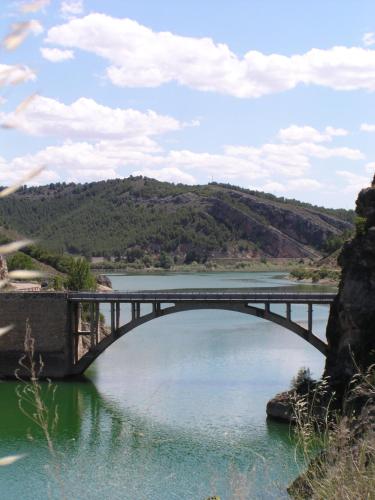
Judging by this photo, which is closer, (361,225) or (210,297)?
(361,225)

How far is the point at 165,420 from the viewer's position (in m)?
25.4

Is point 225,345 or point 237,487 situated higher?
point 237,487

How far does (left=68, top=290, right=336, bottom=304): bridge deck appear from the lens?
1298 inches

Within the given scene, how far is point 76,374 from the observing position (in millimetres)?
34156

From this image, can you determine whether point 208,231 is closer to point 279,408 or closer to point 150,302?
point 150,302

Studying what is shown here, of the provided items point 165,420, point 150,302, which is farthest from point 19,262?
point 165,420

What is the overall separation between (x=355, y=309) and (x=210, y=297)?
8688mm

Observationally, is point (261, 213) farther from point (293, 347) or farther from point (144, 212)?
point (293, 347)

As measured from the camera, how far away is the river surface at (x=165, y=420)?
1812cm

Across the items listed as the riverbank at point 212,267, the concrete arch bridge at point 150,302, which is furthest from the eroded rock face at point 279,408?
the riverbank at point 212,267

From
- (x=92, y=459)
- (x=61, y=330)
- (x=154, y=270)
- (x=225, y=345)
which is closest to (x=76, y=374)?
(x=61, y=330)

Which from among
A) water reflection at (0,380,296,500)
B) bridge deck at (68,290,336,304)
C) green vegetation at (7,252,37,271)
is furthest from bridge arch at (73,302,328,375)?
green vegetation at (7,252,37,271)

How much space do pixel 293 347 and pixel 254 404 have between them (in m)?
15.0

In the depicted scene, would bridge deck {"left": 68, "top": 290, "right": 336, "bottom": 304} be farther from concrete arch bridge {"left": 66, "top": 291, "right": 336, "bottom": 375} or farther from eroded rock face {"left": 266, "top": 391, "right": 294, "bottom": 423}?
eroded rock face {"left": 266, "top": 391, "right": 294, "bottom": 423}
